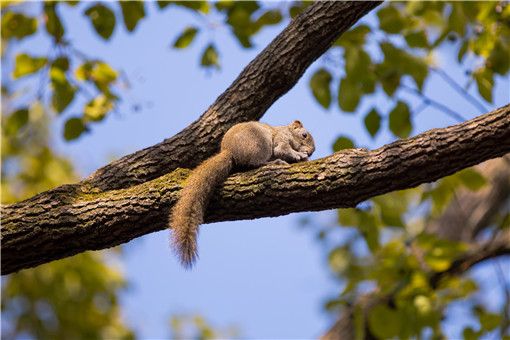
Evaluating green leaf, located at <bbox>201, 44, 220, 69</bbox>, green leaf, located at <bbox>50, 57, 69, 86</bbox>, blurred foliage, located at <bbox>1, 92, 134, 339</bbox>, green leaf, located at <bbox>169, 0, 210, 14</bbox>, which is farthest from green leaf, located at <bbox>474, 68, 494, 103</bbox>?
blurred foliage, located at <bbox>1, 92, 134, 339</bbox>

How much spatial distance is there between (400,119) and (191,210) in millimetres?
2081

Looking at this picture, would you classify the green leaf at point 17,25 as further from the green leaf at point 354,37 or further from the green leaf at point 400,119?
the green leaf at point 400,119

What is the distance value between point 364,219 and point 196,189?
5.71 ft

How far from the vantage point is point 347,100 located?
4293mm

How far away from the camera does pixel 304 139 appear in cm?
495

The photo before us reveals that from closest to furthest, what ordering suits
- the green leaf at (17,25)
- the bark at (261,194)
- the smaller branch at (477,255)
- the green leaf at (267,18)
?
the bark at (261,194) < the green leaf at (17,25) < the green leaf at (267,18) < the smaller branch at (477,255)

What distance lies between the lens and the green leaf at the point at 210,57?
471 centimetres

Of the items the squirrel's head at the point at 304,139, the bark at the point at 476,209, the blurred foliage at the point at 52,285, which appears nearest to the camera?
the squirrel's head at the point at 304,139

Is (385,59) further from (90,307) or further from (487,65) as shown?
Result: (90,307)

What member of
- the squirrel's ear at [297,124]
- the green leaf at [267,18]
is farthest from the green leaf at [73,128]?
the squirrel's ear at [297,124]

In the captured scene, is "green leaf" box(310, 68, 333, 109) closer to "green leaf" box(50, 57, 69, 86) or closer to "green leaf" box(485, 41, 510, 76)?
"green leaf" box(485, 41, 510, 76)

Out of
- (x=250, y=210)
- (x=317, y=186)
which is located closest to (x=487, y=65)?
(x=317, y=186)

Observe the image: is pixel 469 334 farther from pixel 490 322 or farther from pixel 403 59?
pixel 403 59

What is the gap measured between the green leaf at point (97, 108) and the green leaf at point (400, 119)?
2.52 m
